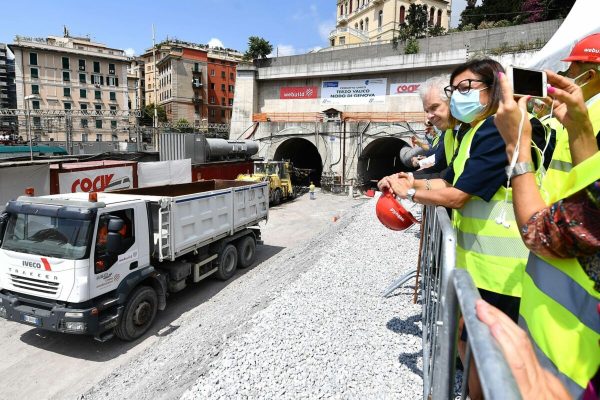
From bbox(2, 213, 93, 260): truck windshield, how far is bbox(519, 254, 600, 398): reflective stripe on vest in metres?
6.13

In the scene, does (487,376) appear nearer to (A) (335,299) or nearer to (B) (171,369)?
(A) (335,299)

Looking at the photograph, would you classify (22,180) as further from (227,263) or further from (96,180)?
(227,263)

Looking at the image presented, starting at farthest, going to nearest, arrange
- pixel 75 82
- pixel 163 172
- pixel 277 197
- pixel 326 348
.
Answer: pixel 75 82
pixel 277 197
pixel 163 172
pixel 326 348

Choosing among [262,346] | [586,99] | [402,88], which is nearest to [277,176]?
[402,88]

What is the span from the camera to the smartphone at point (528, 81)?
1.76 m

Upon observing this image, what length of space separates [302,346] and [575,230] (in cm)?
345

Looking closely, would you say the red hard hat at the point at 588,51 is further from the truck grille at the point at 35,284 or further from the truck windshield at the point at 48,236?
the truck grille at the point at 35,284

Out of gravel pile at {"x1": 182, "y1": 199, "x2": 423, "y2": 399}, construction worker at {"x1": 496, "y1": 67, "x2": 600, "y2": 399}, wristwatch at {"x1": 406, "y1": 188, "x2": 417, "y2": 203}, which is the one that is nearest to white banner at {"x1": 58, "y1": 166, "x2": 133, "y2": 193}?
→ gravel pile at {"x1": 182, "y1": 199, "x2": 423, "y2": 399}

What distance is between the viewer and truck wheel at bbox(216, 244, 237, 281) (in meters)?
9.37

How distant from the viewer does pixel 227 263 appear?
973 centimetres

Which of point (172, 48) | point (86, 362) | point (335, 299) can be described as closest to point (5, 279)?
point (86, 362)

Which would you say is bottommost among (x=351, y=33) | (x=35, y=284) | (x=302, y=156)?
(x=35, y=284)

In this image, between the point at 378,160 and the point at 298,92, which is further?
the point at 298,92

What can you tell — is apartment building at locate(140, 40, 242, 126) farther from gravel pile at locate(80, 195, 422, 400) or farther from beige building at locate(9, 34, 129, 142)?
gravel pile at locate(80, 195, 422, 400)
